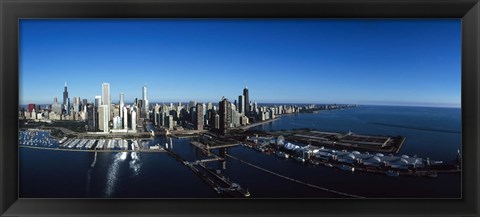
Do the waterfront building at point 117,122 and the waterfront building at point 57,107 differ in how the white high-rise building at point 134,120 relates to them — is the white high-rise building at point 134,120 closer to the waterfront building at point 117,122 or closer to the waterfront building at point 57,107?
the waterfront building at point 117,122

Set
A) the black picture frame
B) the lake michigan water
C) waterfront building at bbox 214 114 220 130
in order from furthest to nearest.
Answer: waterfront building at bbox 214 114 220 130 → the lake michigan water → the black picture frame

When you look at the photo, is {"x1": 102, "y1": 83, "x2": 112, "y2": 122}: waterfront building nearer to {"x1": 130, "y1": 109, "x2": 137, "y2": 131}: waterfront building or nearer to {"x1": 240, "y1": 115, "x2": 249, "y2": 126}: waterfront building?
{"x1": 130, "y1": 109, "x2": 137, "y2": 131}: waterfront building

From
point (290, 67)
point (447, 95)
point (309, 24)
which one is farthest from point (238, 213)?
point (447, 95)

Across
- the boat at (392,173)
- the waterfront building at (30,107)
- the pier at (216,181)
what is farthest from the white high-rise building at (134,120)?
the boat at (392,173)

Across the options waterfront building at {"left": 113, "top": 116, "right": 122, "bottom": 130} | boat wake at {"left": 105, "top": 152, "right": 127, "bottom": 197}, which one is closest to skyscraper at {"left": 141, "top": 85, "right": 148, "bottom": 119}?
waterfront building at {"left": 113, "top": 116, "right": 122, "bottom": 130}

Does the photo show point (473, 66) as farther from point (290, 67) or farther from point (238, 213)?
point (238, 213)
